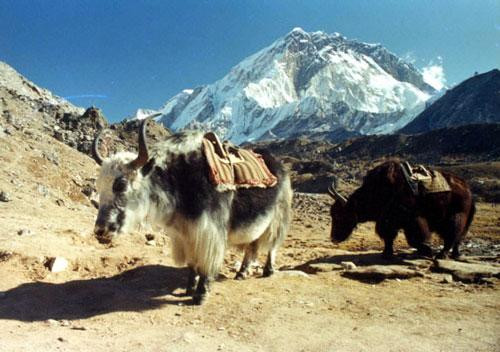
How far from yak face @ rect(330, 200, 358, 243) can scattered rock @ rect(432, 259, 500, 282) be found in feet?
5.14

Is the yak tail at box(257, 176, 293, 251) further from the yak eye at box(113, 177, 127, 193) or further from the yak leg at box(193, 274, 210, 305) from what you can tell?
the yak eye at box(113, 177, 127, 193)

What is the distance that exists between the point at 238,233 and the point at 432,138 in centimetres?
6471

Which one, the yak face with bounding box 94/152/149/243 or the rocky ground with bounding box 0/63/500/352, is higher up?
the yak face with bounding box 94/152/149/243

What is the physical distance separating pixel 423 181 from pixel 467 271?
160cm

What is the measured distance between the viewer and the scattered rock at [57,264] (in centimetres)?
545

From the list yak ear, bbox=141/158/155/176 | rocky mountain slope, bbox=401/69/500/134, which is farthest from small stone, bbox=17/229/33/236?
rocky mountain slope, bbox=401/69/500/134

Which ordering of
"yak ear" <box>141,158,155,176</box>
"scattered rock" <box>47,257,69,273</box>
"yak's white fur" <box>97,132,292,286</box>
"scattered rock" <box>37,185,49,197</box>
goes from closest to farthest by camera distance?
1. "yak's white fur" <box>97,132,292,286</box>
2. "yak ear" <box>141,158,155,176</box>
3. "scattered rock" <box>47,257,69,273</box>
4. "scattered rock" <box>37,185,49,197</box>

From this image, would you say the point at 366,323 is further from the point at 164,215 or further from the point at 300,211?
the point at 300,211

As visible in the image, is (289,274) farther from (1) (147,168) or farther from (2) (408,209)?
(1) (147,168)

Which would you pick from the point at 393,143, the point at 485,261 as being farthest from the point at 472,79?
the point at 485,261

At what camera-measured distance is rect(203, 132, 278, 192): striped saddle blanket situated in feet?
16.3

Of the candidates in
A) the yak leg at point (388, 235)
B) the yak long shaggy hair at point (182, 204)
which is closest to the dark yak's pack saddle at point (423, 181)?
the yak leg at point (388, 235)

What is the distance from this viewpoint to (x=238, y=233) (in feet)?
17.6

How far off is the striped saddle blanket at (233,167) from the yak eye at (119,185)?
0.90 m
